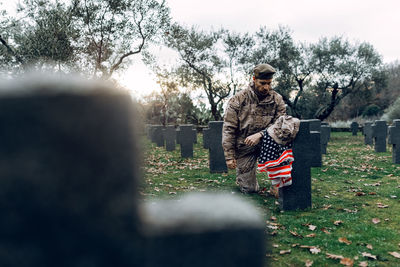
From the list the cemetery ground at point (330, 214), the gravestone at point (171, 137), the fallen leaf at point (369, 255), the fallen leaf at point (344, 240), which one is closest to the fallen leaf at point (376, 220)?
the cemetery ground at point (330, 214)

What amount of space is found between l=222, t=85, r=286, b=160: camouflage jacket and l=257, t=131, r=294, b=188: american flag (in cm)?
81

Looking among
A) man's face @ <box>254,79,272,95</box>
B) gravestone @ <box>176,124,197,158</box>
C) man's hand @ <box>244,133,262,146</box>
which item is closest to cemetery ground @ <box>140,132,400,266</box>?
man's hand @ <box>244,133,262,146</box>

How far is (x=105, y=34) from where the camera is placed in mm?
20609

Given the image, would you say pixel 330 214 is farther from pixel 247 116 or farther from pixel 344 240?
pixel 247 116

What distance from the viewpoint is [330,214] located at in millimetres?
5266

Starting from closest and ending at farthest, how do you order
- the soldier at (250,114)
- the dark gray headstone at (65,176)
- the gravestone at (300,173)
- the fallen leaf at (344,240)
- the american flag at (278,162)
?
the dark gray headstone at (65,176)
the fallen leaf at (344,240)
the american flag at (278,162)
the gravestone at (300,173)
the soldier at (250,114)

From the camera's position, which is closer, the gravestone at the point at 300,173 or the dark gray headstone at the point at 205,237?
the dark gray headstone at the point at 205,237

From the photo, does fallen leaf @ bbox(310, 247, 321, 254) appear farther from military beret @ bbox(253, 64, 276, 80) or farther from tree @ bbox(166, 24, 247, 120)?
tree @ bbox(166, 24, 247, 120)

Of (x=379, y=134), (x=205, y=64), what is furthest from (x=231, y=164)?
(x=205, y=64)

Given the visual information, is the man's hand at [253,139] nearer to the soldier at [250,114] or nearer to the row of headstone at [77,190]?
the soldier at [250,114]

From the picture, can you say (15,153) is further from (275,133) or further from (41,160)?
(275,133)

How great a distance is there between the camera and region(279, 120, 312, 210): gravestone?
17.1 feet

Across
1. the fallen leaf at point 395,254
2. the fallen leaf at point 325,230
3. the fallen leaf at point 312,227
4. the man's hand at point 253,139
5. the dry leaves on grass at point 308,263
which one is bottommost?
the dry leaves on grass at point 308,263

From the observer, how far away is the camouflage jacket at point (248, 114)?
6141 millimetres
